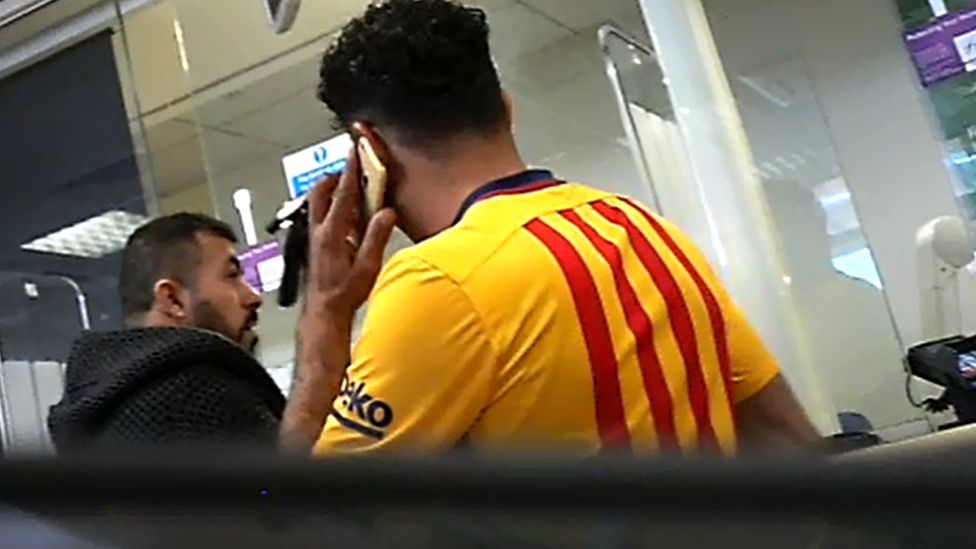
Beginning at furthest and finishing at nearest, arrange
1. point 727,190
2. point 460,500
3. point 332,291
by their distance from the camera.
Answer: point 727,190 → point 332,291 → point 460,500

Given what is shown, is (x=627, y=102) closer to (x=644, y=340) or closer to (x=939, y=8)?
(x=939, y=8)

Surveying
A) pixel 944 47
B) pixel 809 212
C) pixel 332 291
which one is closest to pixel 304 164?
pixel 809 212

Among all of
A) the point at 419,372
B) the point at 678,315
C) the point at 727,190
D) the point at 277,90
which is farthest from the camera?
the point at 277,90

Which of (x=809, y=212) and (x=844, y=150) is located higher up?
(x=844, y=150)

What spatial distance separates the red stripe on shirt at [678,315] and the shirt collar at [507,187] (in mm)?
45

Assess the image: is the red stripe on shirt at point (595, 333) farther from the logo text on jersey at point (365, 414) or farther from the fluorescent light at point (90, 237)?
the fluorescent light at point (90, 237)

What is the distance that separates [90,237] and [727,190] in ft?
7.23

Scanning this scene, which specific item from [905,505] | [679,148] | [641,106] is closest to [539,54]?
[641,106]

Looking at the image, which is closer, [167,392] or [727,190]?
[167,392]

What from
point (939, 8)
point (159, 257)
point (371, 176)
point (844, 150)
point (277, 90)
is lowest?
point (371, 176)

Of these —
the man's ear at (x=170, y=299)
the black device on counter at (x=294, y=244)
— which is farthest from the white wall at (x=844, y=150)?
the black device on counter at (x=294, y=244)

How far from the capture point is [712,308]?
3.28 feet

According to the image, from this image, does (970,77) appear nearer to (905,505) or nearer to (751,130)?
(751,130)

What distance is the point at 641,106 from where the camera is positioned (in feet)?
10.4
